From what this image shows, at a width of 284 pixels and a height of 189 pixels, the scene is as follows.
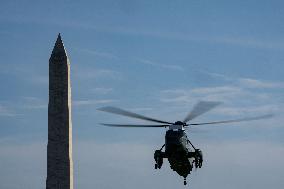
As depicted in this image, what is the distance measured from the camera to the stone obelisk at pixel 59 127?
58.5 meters

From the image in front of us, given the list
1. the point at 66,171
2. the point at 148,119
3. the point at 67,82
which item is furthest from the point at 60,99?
the point at 148,119

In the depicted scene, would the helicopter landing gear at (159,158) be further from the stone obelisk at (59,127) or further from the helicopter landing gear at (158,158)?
the stone obelisk at (59,127)

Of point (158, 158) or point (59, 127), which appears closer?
point (158, 158)

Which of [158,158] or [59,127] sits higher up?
[59,127]

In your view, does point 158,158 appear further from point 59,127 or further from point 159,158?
point 59,127

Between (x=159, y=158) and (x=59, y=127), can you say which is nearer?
(x=159, y=158)

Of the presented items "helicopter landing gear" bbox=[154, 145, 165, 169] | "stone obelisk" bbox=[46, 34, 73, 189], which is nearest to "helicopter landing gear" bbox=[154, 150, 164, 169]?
"helicopter landing gear" bbox=[154, 145, 165, 169]

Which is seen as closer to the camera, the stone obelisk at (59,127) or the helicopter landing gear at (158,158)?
the helicopter landing gear at (158,158)

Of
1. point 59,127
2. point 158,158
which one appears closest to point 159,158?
point 158,158

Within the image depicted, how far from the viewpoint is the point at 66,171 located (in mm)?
58688

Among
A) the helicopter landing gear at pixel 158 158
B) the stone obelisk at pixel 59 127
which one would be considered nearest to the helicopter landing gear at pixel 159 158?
the helicopter landing gear at pixel 158 158

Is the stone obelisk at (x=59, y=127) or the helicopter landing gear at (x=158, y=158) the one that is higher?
the stone obelisk at (x=59, y=127)

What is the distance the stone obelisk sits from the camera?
58.5 m

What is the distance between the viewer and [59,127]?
58562 millimetres
